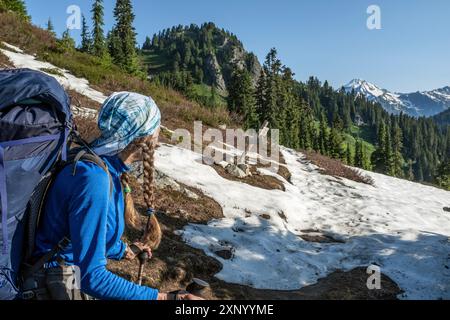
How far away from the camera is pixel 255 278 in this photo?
820cm

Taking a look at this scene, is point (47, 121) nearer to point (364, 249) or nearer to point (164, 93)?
point (364, 249)

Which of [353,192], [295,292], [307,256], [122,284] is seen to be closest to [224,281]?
[295,292]

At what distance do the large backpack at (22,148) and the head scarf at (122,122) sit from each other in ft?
0.83

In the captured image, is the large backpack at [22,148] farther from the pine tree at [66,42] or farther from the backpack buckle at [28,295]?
the pine tree at [66,42]

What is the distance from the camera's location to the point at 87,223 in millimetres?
2025

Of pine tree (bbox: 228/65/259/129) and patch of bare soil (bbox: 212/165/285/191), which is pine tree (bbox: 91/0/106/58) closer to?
pine tree (bbox: 228/65/259/129)

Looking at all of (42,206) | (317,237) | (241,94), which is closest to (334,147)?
(241,94)

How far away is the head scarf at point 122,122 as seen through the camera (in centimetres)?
242

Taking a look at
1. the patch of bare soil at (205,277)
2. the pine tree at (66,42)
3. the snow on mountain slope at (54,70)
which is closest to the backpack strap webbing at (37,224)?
the patch of bare soil at (205,277)

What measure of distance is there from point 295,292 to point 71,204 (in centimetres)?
662

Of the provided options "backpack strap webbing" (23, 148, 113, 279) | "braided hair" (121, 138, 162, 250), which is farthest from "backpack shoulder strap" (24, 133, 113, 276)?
"braided hair" (121, 138, 162, 250)

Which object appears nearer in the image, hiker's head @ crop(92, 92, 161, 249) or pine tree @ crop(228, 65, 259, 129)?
hiker's head @ crop(92, 92, 161, 249)

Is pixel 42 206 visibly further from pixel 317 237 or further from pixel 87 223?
pixel 317 237

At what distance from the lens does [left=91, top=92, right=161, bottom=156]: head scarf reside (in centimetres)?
242
